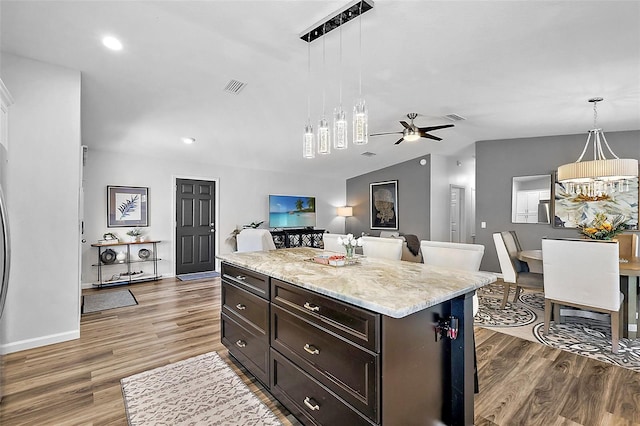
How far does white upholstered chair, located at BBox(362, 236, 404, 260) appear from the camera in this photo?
9.66ft

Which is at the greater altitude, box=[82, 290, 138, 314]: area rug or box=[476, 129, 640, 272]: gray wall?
box=[476, 129, 640, 272]: gray wall

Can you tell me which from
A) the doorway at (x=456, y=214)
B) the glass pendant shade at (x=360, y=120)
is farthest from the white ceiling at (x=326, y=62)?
the doorway at (x=456, y=214)

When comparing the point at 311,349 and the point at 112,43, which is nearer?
the point at 311,349

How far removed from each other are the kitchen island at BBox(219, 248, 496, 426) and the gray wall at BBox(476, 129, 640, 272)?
4745mm

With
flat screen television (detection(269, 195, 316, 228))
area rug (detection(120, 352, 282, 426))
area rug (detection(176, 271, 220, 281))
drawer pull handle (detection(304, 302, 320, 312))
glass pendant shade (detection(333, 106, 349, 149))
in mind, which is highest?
glass pendant shade (detection(333, 106, 349, 149))

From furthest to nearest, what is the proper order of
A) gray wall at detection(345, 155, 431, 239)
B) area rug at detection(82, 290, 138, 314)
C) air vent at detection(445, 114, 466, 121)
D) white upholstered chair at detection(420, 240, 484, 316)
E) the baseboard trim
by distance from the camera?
gray wall at detection(345, 155, 431, 239), air vent at detection(445, 114, 466, 121), area rug at detection(82, 290, 138, 314), the baseboard trim, white upholstered chair at detection(420, 240, 484, 316)

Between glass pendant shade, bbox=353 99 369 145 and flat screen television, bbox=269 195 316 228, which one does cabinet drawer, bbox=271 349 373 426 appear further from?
flat screen television, bbox=269 195 316 228

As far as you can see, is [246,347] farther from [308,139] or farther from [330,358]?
[308,139]

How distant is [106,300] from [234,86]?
3.58 m

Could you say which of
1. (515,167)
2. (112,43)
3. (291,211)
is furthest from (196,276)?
(515,167)

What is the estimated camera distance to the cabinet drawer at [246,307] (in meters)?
2.16

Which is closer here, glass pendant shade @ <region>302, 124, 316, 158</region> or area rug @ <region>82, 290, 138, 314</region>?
glass pendant shade @ <region>302, 124, 316, 158</region>

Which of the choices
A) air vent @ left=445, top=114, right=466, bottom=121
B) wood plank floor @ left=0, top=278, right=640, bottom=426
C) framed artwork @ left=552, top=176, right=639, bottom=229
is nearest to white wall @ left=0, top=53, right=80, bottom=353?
wood plank floor @ left=0, top=278, right=640, bottom=426

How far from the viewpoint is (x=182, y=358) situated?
2.75m
